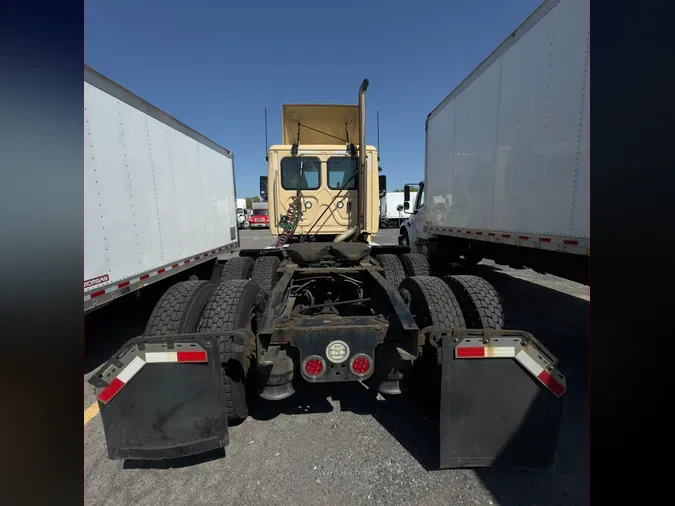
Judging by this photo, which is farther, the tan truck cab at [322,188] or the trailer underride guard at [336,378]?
the tan truck cab at [322,188]

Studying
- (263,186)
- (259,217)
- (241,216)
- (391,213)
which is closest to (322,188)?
(263,186)

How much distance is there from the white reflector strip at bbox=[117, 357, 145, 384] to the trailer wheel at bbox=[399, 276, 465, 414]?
1.90m

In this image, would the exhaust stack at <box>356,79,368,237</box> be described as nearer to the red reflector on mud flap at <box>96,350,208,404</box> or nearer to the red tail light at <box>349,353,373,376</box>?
the red tail light at <box>349,353,373,376</box>

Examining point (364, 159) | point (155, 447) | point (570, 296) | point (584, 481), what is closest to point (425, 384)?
point (584, 481)

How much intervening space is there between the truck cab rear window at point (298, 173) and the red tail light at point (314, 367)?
12.9ft

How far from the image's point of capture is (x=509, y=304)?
623 centimetres

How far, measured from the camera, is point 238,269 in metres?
5.29

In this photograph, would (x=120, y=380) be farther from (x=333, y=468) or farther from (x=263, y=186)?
(x=263, y=186)

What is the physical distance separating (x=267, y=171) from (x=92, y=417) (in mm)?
4087

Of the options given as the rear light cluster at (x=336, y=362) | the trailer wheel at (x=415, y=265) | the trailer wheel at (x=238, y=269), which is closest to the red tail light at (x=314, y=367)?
the rear light cluster at (x=336, y=362)

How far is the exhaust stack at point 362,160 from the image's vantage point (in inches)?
193

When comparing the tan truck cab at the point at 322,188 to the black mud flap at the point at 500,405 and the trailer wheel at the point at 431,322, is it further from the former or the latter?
the black mud flap at the point at 500,405
